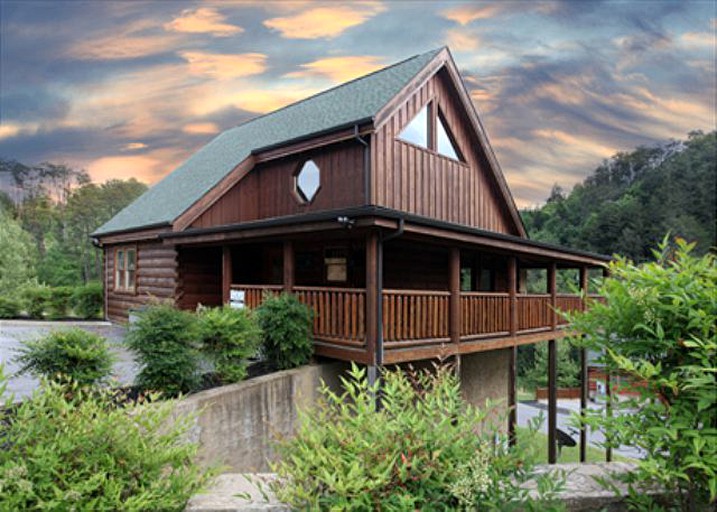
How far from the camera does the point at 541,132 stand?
41844 mm

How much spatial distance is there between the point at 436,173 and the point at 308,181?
3405mm

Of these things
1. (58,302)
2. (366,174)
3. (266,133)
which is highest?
(266,133)

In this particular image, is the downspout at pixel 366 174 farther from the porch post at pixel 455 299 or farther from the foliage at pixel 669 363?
the foliage at pixel 669 363

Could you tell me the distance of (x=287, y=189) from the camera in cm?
1244

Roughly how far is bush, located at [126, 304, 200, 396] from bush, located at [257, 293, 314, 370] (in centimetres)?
163

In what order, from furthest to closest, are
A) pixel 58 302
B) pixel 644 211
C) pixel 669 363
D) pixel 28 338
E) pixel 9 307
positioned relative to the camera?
pixel 644 211 → pixel 58 302 → pixel 9 307 → pixel 28 338 → pixel 669 363

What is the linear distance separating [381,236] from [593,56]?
1778 inches

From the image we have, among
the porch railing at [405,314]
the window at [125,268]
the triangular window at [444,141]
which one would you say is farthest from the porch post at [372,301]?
the window at [125,268]

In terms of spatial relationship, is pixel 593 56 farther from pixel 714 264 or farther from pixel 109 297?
pixel 714 264

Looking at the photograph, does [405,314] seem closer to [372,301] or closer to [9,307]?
[372,301]

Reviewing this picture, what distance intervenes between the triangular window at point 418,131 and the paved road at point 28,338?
25.7ft

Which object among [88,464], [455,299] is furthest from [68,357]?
[455,299]

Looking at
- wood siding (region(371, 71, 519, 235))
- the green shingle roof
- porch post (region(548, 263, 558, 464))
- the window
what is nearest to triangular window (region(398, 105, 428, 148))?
wood siding (region(371, 71, 519, 235))

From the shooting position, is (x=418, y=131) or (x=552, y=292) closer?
(x=418, y=131)
